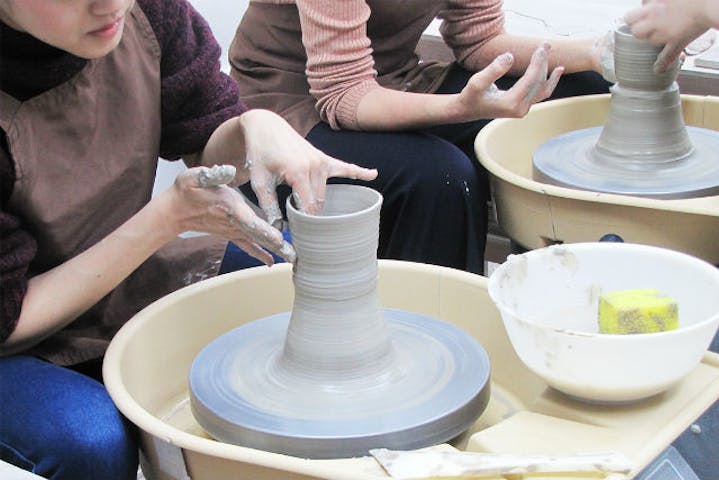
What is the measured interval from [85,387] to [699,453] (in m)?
0.89

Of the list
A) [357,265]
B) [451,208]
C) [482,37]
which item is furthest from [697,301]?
[482,37]

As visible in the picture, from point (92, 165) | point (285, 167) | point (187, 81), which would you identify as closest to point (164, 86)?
point (187, 81)

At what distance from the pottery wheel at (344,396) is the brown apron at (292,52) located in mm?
798

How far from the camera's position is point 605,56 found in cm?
223

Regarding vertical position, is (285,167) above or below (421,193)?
above

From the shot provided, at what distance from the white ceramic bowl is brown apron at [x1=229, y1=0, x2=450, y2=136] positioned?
90 centimetres

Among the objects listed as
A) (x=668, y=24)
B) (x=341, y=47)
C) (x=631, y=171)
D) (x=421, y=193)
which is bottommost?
(x=421, y=193)

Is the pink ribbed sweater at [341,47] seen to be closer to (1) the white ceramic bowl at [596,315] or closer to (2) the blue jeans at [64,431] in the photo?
(1) the white ceramic bowl at [596,315]

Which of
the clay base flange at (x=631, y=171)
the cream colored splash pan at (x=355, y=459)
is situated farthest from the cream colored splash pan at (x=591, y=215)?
the cream colored splash pan at (x=355, y=459)

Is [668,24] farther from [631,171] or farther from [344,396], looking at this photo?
[344,396]

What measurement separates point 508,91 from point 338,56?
0.43 metres

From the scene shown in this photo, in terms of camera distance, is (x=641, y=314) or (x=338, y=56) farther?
(x=338, y=56)

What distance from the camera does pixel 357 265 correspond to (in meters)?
1.39

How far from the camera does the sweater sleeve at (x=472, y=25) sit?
8.19 ft
